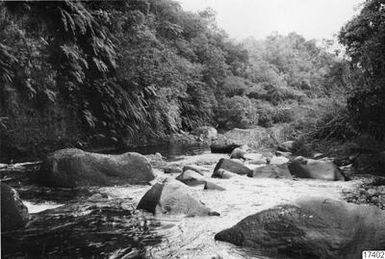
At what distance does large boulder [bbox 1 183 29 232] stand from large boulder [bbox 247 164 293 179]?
210 inches

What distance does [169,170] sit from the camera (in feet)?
32.3

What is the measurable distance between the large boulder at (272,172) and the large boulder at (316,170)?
0.22 meters

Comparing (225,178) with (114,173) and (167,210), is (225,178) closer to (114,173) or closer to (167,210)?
(114,173)

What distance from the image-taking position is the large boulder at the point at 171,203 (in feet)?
18.9

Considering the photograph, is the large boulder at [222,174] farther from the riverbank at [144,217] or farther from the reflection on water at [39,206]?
the reflection on water at [39,206]

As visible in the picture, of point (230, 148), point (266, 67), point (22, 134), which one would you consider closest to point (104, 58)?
point (22, 134)

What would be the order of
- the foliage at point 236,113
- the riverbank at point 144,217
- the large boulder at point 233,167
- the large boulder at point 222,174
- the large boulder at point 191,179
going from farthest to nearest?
1. the foliage at point 236,113
2. the large boulder at point 233,167
3. the large boulder at point 222,174
4. the large boulder at point 191,179
5. the riverbank at point 144,217

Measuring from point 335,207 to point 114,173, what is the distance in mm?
4765

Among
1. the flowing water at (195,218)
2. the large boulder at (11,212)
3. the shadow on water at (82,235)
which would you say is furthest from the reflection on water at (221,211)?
the large boulder at (11,212)

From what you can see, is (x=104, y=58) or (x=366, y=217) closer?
(x=366, y=217)

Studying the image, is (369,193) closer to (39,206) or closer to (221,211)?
(221,211)

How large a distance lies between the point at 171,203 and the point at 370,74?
249 inches

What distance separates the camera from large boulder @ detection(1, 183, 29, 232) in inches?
198

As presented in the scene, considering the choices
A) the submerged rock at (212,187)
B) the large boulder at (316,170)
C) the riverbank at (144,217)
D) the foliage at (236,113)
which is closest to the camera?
the riverbank at (144,217)
